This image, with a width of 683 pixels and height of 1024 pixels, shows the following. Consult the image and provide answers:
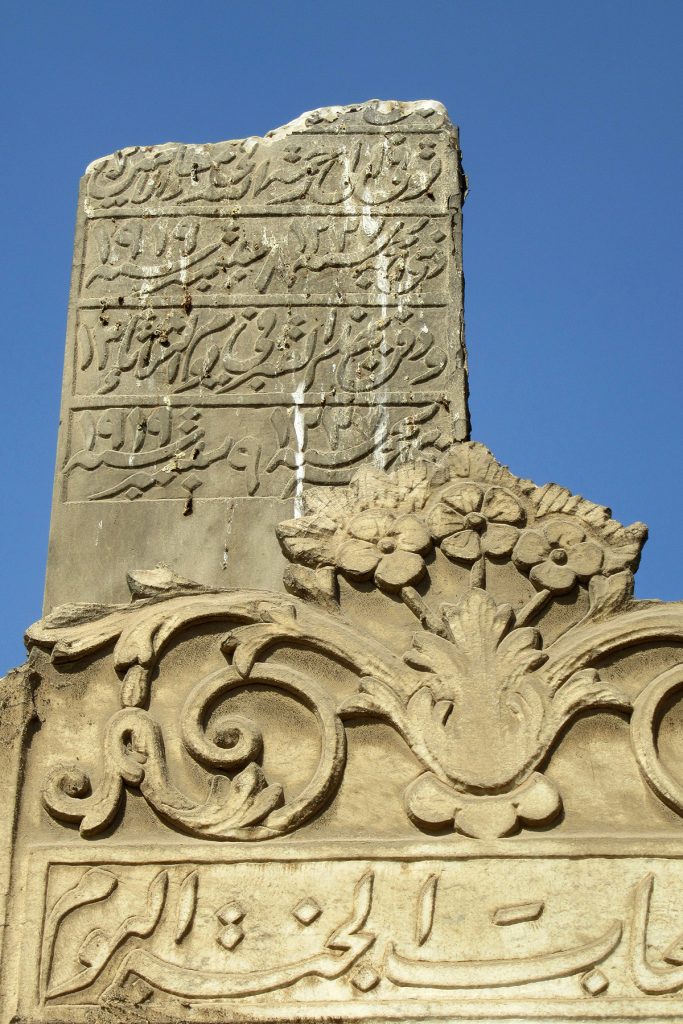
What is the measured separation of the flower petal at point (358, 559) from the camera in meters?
3.46

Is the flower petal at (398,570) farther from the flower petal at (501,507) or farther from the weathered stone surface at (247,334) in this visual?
the weathered stone surface at (247,334)

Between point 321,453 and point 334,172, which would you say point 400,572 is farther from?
point 334,172

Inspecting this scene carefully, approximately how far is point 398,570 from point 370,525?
0.14 m

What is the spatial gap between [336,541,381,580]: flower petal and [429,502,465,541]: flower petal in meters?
0.15

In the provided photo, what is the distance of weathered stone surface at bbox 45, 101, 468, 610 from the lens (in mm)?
4242

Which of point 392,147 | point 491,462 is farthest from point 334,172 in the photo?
point 491,462

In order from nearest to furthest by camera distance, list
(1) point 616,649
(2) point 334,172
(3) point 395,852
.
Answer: (3) point 395,852 < (1) point 616,649 < (2) point 334,172

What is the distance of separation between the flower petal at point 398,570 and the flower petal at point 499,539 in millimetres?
159

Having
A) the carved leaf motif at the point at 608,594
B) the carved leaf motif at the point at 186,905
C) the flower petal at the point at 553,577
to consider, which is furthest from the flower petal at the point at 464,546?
the carved leaf motif at the point at 186,905

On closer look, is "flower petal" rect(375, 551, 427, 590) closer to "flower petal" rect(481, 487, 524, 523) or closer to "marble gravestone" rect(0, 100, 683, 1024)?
"marble gravestone" rect(0, 100, 683, 1024)

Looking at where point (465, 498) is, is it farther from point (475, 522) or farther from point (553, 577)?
point (553, 577)

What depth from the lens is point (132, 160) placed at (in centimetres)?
494

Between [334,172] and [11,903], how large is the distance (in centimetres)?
268

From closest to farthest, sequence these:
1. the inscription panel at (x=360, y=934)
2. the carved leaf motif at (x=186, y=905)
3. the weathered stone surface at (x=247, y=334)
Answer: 1. the inscription panel at (x=360, y=934)
2. the carved leaf motif at (x=186, y=905)
3. the weathered stone surface at (x=247, y=334)
